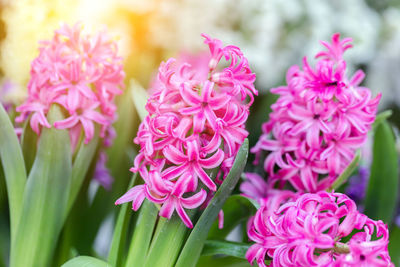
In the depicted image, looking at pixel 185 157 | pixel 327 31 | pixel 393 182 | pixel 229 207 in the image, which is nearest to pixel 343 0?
pixel 327 31

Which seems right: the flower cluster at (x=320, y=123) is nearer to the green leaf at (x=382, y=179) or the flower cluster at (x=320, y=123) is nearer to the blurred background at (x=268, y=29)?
the green leaf at (x=382, y=179)

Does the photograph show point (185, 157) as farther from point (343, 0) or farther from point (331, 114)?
point (343, 0)

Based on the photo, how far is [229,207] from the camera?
466 mm

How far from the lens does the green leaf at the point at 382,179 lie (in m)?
0.51

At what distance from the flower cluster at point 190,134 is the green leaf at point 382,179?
22cm

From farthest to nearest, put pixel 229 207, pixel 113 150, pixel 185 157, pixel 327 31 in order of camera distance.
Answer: pixel 327 31 < pixel 113 150 < pixel 229 207 < pixel 185 157

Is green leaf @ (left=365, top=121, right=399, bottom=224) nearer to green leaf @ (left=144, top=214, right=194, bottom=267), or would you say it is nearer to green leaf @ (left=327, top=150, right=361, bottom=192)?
green leaf @ (left=327, top=150, right=361, bottom=192)

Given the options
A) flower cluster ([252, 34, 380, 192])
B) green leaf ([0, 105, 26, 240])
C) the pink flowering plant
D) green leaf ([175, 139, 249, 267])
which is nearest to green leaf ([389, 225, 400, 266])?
the pink flowering plant

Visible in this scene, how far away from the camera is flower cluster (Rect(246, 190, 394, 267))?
306 mm

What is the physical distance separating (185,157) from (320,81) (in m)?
0.16

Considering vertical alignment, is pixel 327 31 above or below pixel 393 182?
above

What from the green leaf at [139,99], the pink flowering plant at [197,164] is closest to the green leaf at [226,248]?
the pink flowering plant at [197,164]

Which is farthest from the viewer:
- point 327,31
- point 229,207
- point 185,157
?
point 327,31

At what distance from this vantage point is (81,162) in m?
0.45
